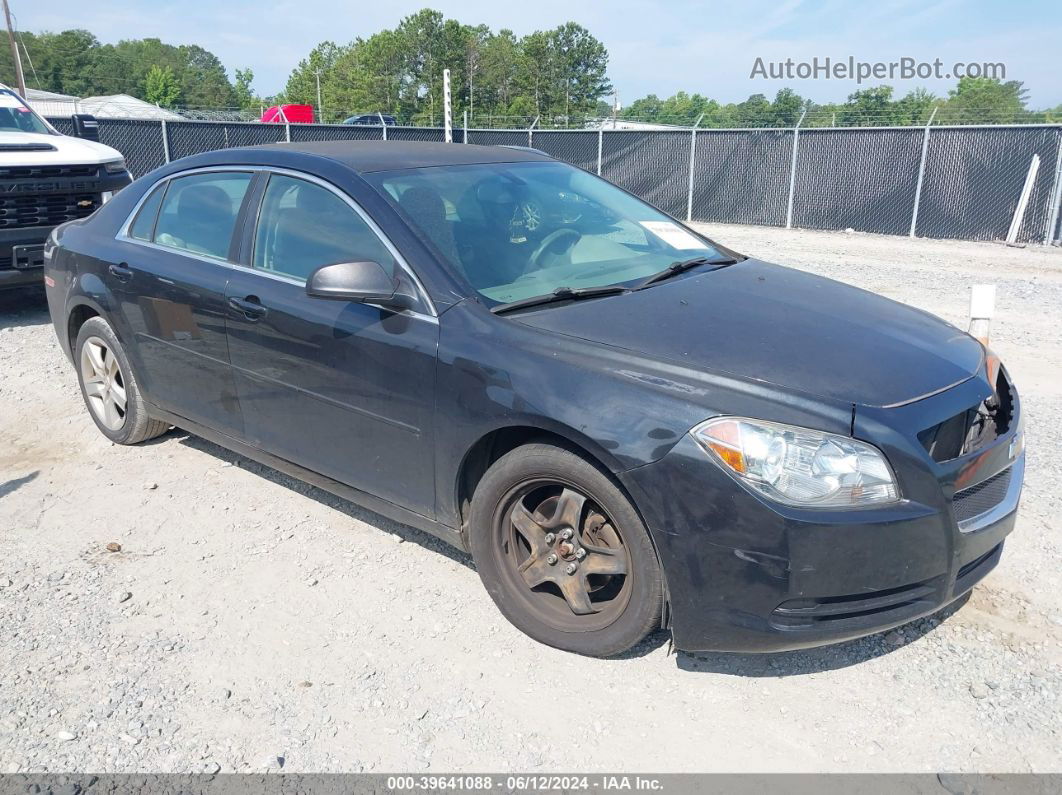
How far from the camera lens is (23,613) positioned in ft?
11.4

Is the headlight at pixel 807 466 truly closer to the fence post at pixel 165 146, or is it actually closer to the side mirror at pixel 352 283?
the side mirror at pixel 352 283

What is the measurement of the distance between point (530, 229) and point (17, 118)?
789 centimetres

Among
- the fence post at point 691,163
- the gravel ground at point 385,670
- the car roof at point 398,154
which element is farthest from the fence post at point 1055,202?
the car roof at point 398,154

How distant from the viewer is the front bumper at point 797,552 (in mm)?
2580

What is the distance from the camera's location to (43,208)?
8156 mm

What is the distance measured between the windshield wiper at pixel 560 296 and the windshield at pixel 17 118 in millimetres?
7782

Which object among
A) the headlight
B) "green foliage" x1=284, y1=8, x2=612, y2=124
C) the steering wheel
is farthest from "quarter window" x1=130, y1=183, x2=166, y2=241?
"green foliage" x1=284, y1=8, x2=612, y2=124

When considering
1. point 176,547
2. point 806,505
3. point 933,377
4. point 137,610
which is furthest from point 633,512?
point 176,547

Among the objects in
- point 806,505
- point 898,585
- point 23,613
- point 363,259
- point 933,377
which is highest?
point 363,259

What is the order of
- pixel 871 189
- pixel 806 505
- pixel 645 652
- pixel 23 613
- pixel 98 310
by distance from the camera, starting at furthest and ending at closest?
pixel 871 189 → pixel 98 310 → pixel 23 613 → pixel 645 652 → pixel 806 505

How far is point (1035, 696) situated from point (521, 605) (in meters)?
1.73

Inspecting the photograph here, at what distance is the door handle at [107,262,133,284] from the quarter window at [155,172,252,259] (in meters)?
0.23

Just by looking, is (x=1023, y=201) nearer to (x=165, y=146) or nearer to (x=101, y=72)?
(x=165, y=146)

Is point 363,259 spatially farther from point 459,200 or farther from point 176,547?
point 176,547
